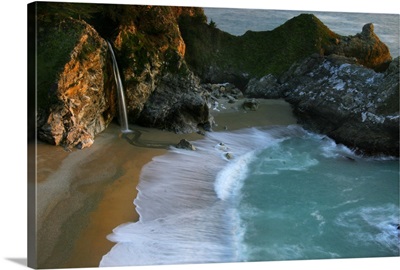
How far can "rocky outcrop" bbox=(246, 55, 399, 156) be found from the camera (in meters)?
6.86

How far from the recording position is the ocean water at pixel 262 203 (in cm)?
583

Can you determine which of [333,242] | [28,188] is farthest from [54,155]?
[333,242]

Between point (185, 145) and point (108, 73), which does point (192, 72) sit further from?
point (108, 73)

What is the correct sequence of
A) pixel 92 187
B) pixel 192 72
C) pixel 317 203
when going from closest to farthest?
pixel 92 187, pixel 317 203, pixel 192 72

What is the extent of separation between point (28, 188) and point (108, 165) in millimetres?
917

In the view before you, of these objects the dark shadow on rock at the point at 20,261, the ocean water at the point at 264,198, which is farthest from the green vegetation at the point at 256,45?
the dark shadow on rock at the point at 20,261

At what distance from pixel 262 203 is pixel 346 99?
6.59 feet

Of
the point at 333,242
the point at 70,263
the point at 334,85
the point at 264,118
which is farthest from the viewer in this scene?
the point at 334,85

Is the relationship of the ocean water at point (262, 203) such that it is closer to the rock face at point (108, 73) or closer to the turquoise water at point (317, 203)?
the turquoise water at point (317, 203)

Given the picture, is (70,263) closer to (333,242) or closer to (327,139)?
(333,242)

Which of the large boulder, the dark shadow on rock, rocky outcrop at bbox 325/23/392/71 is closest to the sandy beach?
the dark shadow on rock

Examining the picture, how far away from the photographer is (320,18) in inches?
260

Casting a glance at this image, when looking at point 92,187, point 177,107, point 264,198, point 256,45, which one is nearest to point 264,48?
point 256,45

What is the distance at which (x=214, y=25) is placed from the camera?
6383mm
